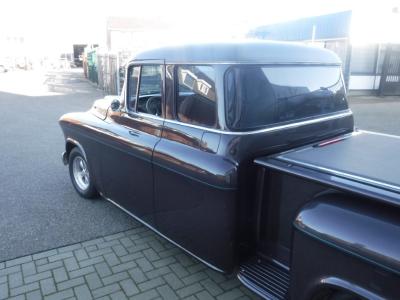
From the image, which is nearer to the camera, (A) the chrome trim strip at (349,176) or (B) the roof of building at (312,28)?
(A) the chrome trim strip at (349,176)

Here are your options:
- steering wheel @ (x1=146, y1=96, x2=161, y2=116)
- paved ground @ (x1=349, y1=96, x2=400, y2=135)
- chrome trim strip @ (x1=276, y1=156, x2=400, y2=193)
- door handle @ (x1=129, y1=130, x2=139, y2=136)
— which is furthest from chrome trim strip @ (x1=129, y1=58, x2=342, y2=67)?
paved ground @ (x1=349, y1=96, x2=400, y2=135)

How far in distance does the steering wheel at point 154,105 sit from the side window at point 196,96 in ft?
1.06

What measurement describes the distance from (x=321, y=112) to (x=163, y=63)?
1.45m

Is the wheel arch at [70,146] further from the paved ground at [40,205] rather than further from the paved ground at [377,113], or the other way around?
the paved ground at [377,113]

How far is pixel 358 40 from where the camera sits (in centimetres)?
1462

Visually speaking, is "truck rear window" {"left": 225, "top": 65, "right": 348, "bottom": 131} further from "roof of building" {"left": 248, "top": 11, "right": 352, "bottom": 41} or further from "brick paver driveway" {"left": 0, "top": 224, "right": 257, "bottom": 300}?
"roof of building" {"left": 248, "top": 11, "right": 352, "bottom": 41}

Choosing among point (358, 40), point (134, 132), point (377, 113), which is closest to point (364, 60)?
point (358, 40)

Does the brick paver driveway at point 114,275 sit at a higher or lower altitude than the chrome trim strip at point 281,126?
lower

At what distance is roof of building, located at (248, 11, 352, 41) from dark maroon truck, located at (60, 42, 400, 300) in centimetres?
1211

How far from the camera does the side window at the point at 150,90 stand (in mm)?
3156

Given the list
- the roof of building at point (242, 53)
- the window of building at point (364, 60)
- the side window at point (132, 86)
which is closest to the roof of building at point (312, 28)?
the window of building at point (364, 60)

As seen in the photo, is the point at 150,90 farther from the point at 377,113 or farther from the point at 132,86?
the point at 377,113

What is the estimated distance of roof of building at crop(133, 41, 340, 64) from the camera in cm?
262

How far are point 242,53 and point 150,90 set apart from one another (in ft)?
3.50
